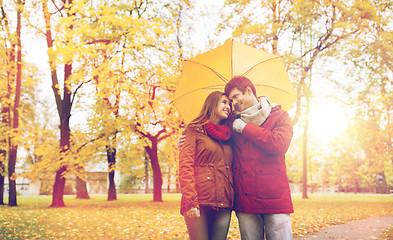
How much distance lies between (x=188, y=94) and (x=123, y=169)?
14840 mm

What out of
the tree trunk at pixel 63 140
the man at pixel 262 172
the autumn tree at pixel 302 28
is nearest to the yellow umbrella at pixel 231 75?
the man at pixel 262 172

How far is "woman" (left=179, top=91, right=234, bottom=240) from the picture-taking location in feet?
10.2

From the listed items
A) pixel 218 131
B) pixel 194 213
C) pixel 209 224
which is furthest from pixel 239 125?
pixel 209 224

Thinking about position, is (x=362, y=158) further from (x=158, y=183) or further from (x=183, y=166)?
(x=183, y=166)

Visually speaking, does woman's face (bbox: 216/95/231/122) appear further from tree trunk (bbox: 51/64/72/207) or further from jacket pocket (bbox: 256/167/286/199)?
tree trunk (bbox: 51/64/72/207)

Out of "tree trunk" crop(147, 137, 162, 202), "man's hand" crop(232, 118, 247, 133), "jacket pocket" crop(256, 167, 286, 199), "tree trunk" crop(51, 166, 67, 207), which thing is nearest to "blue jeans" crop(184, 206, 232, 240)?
"jacket pocket" crop(256, 167, 286, 199)

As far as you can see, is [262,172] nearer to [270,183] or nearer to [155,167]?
[270,183]

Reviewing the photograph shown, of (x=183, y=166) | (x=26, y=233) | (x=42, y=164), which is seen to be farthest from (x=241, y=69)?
(x=42, y=164)

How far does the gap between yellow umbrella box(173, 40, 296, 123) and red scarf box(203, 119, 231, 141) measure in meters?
1.13

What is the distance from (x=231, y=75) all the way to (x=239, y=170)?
155 centimetres

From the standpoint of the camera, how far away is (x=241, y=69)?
428cm

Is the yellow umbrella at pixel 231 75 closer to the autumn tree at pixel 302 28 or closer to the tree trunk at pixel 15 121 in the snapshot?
the autumn tree at pixel 302 28

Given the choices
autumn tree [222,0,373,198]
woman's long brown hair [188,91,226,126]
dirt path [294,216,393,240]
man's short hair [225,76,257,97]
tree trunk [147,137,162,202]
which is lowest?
dirt path [294,216,393,240]

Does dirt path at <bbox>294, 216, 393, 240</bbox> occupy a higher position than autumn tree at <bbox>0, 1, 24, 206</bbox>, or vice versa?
autumn tree at <bbox>0, 1, 24, 206</bbox>
